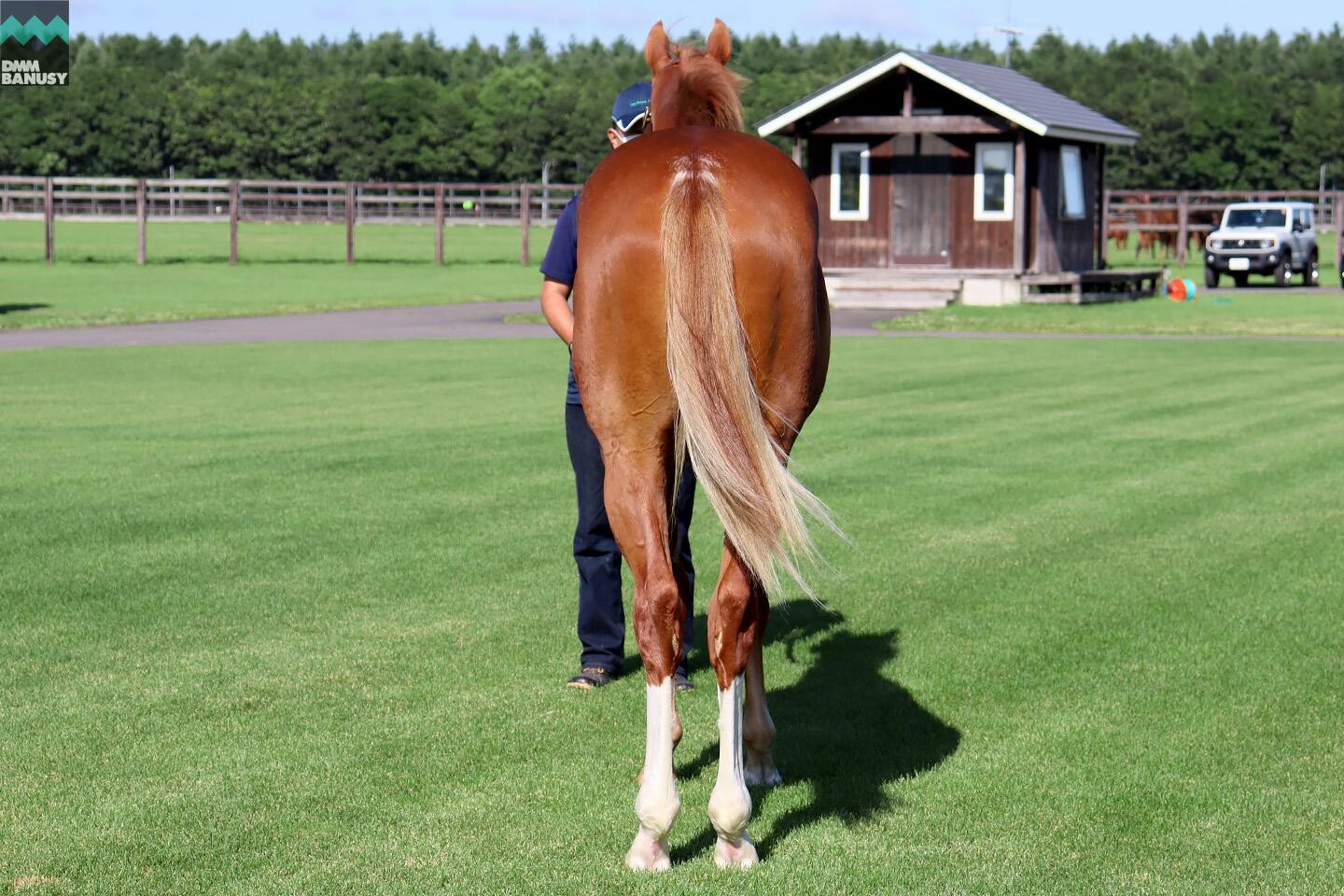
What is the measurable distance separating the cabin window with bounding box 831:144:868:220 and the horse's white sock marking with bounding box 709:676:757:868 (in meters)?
32.8

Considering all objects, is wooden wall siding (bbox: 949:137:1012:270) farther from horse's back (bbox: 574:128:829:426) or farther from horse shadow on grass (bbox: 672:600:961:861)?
horse's back (bbox: 574:128:829:426)

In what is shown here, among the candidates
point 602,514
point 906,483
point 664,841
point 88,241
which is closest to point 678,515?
point 602,514

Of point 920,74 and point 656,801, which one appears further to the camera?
point 920,74

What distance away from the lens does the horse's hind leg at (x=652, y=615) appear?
4461mm

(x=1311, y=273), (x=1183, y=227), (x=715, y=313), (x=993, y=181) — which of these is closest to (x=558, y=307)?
(x=715, y=313)

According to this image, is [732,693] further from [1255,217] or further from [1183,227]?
[1183,227]

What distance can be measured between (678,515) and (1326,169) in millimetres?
111909

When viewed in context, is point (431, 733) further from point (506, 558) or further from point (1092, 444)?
point (1092, 444)

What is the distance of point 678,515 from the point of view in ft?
19.8

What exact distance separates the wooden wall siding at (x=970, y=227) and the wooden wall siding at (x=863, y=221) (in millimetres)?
1466

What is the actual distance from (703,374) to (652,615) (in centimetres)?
70

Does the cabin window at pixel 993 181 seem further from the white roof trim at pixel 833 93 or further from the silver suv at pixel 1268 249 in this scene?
the silver suv at pixel 1268 249

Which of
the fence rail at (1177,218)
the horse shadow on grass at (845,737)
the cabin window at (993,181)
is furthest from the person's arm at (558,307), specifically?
the fence rail at (1177,218)

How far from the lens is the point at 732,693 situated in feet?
15.2
